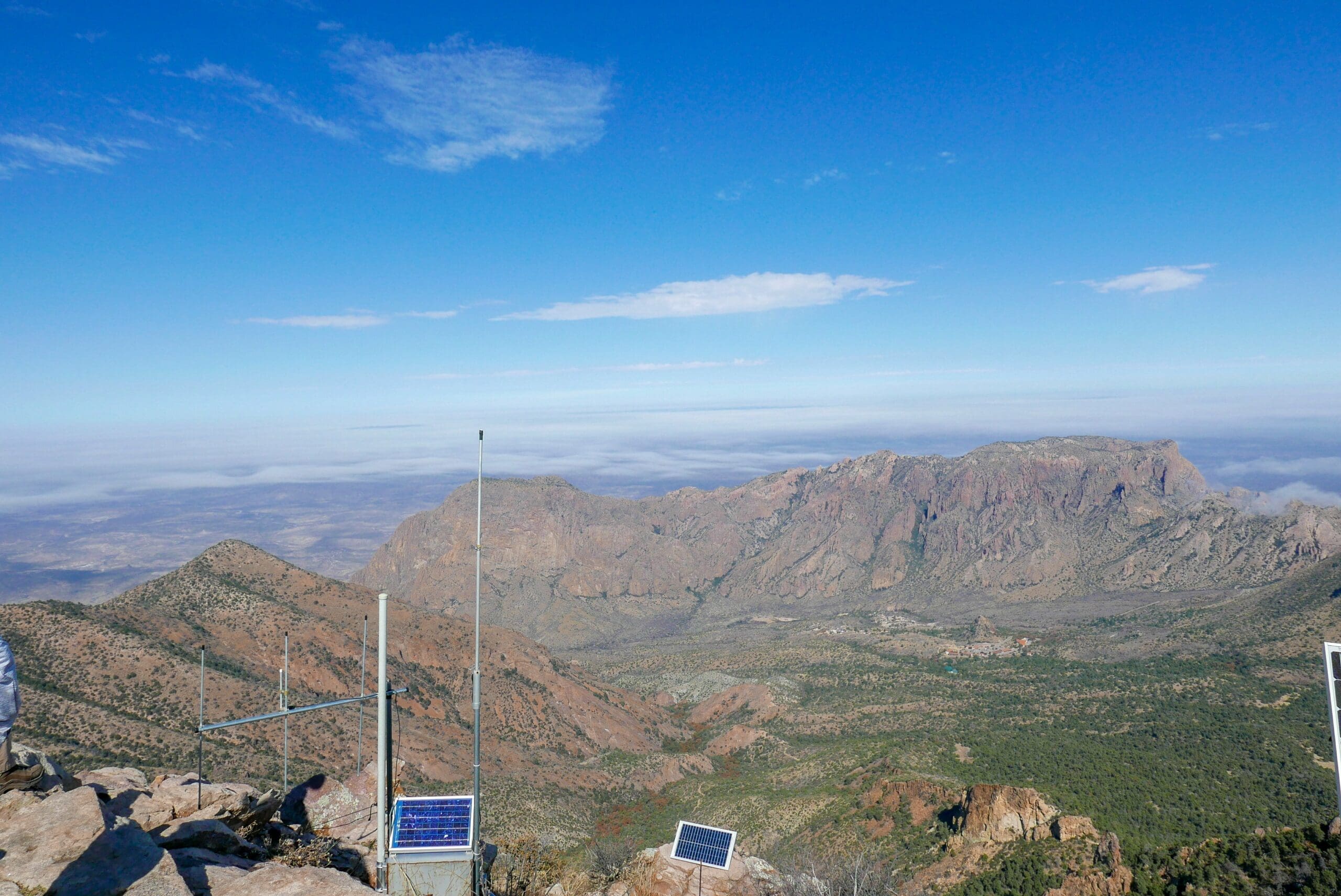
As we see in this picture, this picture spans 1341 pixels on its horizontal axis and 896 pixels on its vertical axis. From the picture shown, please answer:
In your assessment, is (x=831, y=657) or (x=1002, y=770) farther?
(x=831, y=657)

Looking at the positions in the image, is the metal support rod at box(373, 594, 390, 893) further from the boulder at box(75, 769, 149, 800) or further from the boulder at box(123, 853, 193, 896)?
the boulder at box(75, 769, 149, 800)

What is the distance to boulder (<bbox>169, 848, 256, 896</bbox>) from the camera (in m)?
11.8

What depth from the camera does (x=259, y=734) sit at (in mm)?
51656

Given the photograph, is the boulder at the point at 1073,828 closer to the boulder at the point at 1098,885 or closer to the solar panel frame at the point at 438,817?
the boulder at the point at 1098,885

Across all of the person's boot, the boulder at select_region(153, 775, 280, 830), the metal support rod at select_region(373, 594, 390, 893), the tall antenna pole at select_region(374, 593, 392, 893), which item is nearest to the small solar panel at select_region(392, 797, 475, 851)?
the metal support rod at select_region(373, 594, 390, 893)

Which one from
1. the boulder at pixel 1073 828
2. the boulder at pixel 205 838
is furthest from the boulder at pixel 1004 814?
the boulder at pixel 205 838

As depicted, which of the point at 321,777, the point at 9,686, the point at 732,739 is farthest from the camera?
the point at 732,739

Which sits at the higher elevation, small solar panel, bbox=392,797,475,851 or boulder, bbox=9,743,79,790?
boulder, bbox=9,743,79,790

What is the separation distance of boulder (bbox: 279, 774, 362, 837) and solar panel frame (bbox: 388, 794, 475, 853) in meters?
5.45

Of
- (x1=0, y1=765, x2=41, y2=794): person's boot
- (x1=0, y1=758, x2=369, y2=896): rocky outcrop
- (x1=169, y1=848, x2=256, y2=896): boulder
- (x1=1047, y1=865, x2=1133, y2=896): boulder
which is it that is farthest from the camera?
(x1=1047, y1=865, x2=1133, y2=896): boulder

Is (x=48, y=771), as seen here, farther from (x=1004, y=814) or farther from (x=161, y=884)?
(x=1004, y=814)

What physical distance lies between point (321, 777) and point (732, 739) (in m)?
69.8

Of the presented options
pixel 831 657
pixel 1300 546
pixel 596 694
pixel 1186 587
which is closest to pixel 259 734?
pixel 596 694

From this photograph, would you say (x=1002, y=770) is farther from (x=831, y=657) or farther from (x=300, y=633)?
(x=831, y=657)
